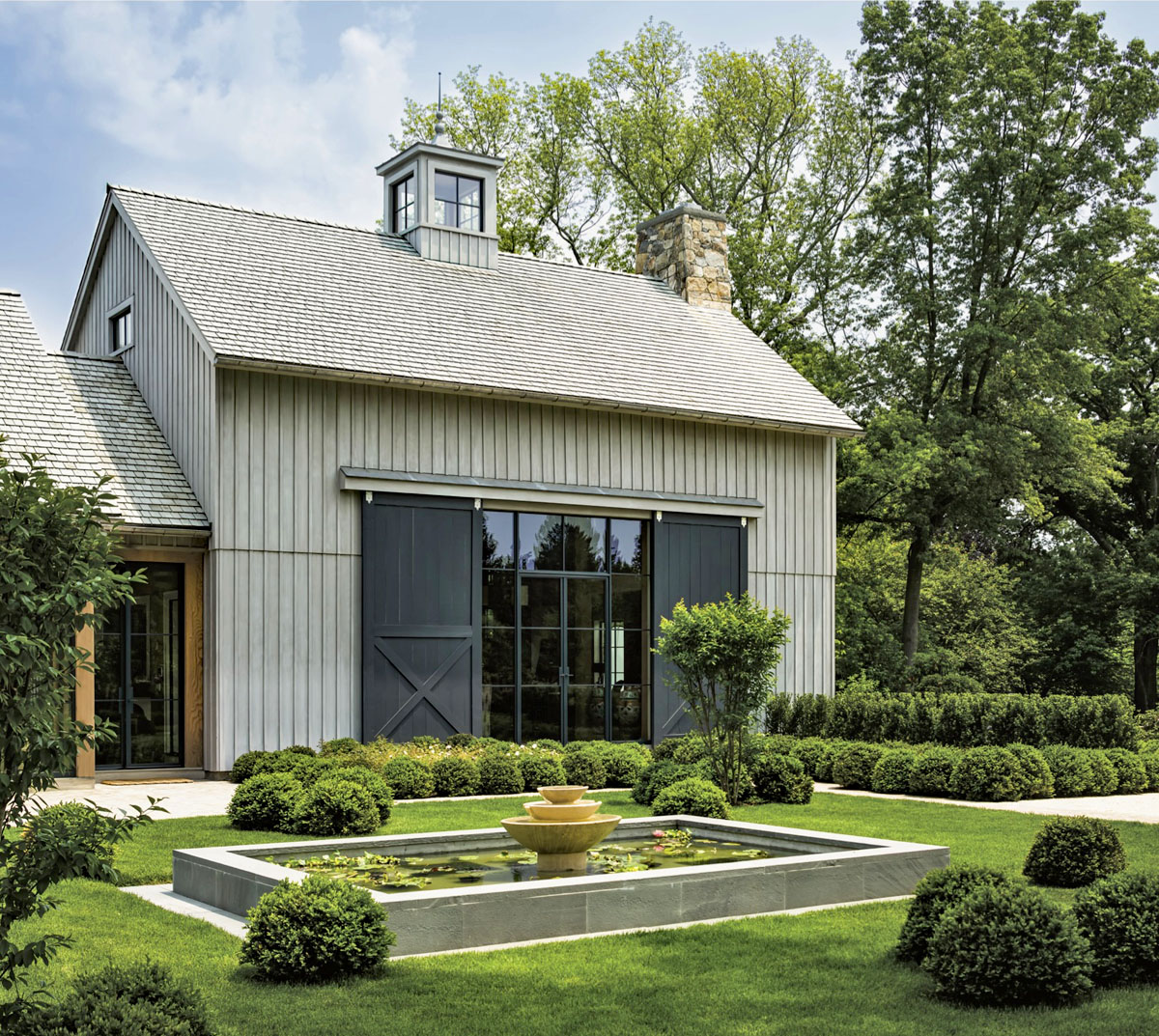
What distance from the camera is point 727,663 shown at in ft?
45.8

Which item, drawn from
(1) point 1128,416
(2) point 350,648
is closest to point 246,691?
(2) point 350,648

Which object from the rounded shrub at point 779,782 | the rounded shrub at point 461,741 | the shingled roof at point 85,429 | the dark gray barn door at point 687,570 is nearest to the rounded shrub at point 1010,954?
the rounded shrub at point 779,782

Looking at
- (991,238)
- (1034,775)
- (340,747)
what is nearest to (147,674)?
(340,747)

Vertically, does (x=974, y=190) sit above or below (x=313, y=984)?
above

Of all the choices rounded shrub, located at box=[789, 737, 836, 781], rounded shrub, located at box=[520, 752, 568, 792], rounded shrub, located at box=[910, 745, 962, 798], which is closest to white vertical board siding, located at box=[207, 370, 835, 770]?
rounded shrub, located at box=[520, 752, 568, 792]

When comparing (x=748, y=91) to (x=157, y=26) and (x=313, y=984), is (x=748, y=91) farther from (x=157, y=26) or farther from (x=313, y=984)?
(x=313, y=984)

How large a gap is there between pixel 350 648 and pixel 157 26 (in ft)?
34.5

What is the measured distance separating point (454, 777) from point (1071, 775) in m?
7.27

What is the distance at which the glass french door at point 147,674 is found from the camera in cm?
1656

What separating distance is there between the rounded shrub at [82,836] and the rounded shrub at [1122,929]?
488 cm

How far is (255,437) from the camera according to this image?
55.4ft

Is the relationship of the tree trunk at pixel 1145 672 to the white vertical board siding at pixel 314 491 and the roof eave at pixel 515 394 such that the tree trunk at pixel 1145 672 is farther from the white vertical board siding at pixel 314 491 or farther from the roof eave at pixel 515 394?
the white vertical board siding at pixel 314 491

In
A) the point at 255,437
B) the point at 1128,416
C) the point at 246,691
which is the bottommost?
the point at 246,691

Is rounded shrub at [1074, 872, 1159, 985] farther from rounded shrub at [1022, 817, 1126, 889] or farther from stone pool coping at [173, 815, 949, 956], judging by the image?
rounded shrub at [1022, 817, 1126, 889]
